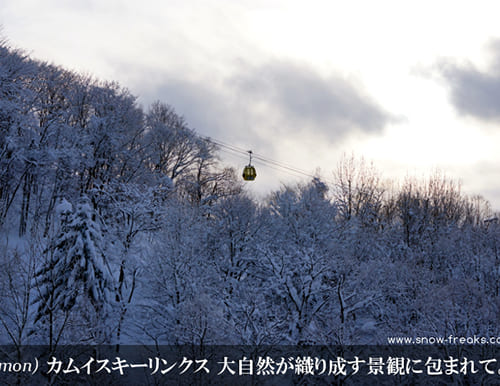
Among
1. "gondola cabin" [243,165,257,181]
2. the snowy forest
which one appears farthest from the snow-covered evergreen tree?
"gondola cabin" [243,165,257,181]

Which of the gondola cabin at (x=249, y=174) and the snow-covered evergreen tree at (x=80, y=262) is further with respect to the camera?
the gondola cabin at (x=249, y=174)

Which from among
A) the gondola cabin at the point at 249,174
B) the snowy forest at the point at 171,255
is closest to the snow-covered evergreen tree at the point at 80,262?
the snowy forest at the point at 171,255

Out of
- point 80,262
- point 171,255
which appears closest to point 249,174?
point 171,255

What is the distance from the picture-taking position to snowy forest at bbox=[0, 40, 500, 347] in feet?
85.5

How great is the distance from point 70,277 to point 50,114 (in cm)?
1813

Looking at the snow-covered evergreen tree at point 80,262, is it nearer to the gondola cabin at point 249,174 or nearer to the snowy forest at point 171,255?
the snowy forest at point 171,255

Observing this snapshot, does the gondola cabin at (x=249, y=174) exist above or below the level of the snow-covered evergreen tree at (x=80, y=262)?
above

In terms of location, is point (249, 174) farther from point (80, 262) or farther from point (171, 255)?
point (80, 262)

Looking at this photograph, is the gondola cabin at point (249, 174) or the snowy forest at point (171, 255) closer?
the snowy forest at point (171, 255)

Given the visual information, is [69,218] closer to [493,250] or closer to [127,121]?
[127,121]

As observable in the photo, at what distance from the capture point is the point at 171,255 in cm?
3222

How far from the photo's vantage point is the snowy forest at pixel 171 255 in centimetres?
2606

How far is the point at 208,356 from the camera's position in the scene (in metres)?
25.4

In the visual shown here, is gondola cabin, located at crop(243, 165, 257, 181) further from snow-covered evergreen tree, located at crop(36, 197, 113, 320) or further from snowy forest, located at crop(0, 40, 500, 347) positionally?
snow-covered evergreen tree, located at crop(36, 197, 113, 320)
